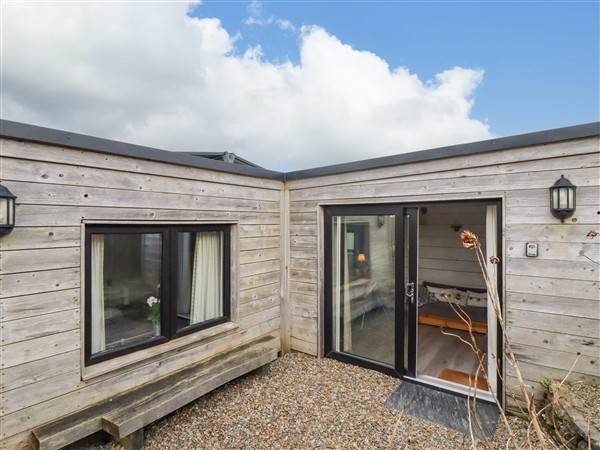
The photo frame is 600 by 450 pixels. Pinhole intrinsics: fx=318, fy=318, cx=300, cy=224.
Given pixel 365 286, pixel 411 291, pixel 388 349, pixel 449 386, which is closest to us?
pixel 449 386

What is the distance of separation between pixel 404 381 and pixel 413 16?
4867 millimetres

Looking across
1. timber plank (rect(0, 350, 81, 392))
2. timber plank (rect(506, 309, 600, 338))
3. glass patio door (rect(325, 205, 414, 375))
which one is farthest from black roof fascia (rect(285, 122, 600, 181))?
timber plank (rect(0, 350, 81, 392))

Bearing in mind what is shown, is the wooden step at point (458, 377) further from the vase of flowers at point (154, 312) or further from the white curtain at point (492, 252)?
the vase of flowers at point (154, 312)

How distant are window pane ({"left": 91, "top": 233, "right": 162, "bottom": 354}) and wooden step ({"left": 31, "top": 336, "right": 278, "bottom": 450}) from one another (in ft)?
1.42

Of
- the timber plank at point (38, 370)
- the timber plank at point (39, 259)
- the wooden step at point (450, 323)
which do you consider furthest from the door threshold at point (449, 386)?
the timber plank at point (39, 259)

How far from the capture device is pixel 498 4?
13.2 ft

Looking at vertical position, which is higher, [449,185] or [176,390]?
[449,185]

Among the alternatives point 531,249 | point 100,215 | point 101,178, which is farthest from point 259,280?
point 531,249

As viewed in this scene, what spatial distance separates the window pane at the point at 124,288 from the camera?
100 inches

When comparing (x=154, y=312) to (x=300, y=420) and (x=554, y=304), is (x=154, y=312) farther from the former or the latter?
(x=554, y=304)

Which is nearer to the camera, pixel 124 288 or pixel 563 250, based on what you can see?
pixel 563 250

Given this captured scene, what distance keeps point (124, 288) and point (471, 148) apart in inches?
131

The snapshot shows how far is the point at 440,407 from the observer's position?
9.50 feet

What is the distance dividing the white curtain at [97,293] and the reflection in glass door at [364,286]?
2400 millimetres
